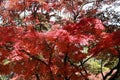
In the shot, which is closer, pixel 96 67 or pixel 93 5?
pixel 93 5

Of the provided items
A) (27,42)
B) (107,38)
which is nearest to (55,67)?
(27,42)

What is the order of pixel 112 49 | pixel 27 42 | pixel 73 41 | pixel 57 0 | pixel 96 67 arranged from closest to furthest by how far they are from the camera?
pixel 73 41 < pixel 27 42 < pixel 112 49 < pixel 57 0 < pixel 96 67

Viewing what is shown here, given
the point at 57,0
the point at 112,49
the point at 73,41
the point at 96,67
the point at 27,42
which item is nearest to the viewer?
the point at 73,41

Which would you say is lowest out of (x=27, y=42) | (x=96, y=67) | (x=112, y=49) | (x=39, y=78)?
(x=96, y=67)

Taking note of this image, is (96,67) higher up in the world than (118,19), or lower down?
lower down

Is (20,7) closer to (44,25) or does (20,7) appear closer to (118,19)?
(44,25)

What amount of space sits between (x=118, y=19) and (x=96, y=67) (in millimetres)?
6472

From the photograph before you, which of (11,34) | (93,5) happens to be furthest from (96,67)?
(11,34)

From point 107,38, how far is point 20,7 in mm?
3694

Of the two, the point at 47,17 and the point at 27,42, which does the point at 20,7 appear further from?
the point at 27,42

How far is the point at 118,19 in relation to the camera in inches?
415

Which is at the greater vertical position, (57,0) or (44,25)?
(57,0)

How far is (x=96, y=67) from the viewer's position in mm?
16562

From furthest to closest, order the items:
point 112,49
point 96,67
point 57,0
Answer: point 96,67 < point 57,0 < point 112,49
